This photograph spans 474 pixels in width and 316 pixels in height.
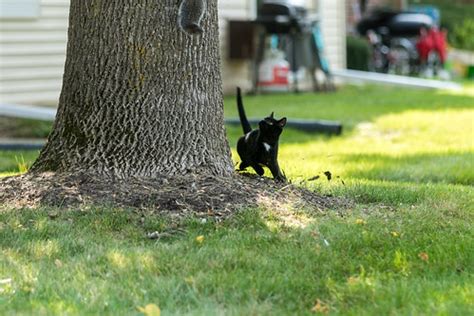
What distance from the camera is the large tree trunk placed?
5.60 m

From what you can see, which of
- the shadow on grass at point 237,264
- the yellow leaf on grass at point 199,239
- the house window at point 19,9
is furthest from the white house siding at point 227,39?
the yellow leaf on grass at point 199,239

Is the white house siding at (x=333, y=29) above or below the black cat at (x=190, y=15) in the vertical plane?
below

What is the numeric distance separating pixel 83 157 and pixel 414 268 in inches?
87.3

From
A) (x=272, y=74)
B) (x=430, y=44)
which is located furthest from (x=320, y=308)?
(x=430, y=44)

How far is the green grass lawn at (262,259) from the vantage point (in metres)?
3.96

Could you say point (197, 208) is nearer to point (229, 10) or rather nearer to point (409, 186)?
point (409, 186)

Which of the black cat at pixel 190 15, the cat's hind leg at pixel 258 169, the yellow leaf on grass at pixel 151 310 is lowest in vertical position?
the yellow leaf on grass at pixel 151 310

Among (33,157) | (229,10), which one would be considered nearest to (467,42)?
(229,10)

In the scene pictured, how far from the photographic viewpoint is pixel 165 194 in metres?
5.31

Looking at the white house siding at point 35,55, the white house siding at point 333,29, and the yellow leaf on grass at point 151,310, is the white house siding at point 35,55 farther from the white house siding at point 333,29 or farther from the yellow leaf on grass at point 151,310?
the yellow leaf on grass at point 151,310

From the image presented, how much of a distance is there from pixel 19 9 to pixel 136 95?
334 inches

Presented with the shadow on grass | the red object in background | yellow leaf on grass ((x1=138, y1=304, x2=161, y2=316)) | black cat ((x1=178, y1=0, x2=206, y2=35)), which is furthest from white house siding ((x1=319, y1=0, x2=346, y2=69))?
yellow leaf on grass ((x1=138, y1=304, x2=161, y2=316))

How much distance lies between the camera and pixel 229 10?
1574 cm

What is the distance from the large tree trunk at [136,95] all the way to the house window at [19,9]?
314 inches
